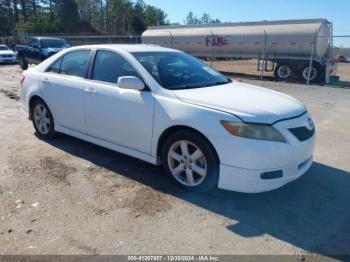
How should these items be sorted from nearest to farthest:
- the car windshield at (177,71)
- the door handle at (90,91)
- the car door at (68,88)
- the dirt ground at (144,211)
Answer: the dirt ground at (144,211) → the car windshield at (177,71) → the door handle at (90,91) → the car door at (68,88)

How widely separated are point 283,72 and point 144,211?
15.8 metres

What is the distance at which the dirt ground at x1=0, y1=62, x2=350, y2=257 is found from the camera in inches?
126

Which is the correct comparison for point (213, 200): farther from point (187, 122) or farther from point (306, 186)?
point (306, 186)

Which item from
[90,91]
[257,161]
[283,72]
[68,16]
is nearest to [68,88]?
[90,91]

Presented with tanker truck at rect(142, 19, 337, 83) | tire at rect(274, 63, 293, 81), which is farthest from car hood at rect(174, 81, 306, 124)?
tire at rect(274, 63, 293, 81)

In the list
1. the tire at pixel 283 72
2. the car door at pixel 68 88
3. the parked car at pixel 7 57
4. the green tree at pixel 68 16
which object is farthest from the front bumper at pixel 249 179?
the green tree at pixel 68 16

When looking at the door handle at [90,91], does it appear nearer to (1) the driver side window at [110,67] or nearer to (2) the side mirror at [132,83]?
(1) the driver side window at [110,67]

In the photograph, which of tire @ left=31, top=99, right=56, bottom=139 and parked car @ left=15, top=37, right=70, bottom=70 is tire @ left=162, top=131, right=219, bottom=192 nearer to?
tire @ left=31, top=99, right=56, bottom=139

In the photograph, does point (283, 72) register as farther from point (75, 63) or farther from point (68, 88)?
point (68, 88)

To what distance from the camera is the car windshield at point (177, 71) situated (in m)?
4.48

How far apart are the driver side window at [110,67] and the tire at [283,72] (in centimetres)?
1439

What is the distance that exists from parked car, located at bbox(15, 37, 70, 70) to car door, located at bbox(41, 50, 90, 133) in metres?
14.1

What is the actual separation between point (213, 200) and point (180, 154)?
640mm

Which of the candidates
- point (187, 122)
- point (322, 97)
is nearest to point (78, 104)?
point (187, 122)
